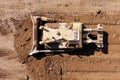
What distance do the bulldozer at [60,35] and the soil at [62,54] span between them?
0.79 ft

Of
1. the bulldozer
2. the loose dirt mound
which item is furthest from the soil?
the bulldozer

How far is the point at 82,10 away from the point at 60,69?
2380 mm

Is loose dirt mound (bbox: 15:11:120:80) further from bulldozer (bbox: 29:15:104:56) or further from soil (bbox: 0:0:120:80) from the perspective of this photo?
bulldozer (bbox: 29:15:104:56)

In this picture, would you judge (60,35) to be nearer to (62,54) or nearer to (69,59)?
(62,54)

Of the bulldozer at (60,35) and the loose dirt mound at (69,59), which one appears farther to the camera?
the loose dirt mound at (69,59)

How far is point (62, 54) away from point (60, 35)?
2.58ft

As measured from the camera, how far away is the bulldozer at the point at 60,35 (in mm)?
14539

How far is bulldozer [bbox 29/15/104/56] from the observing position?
1454cm

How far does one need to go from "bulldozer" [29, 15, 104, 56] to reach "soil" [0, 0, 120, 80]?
0.79 feet

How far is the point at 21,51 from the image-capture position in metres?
14.8

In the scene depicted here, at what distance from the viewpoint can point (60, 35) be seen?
572 inches

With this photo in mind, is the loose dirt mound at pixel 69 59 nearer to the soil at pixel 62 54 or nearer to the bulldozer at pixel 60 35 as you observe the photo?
the soil at pixel 62 54

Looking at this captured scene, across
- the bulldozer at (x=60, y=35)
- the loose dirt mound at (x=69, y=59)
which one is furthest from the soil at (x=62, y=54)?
the bulldozer at (x=60, y=35)

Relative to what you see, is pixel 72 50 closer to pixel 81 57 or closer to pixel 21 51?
pixel 81 57
